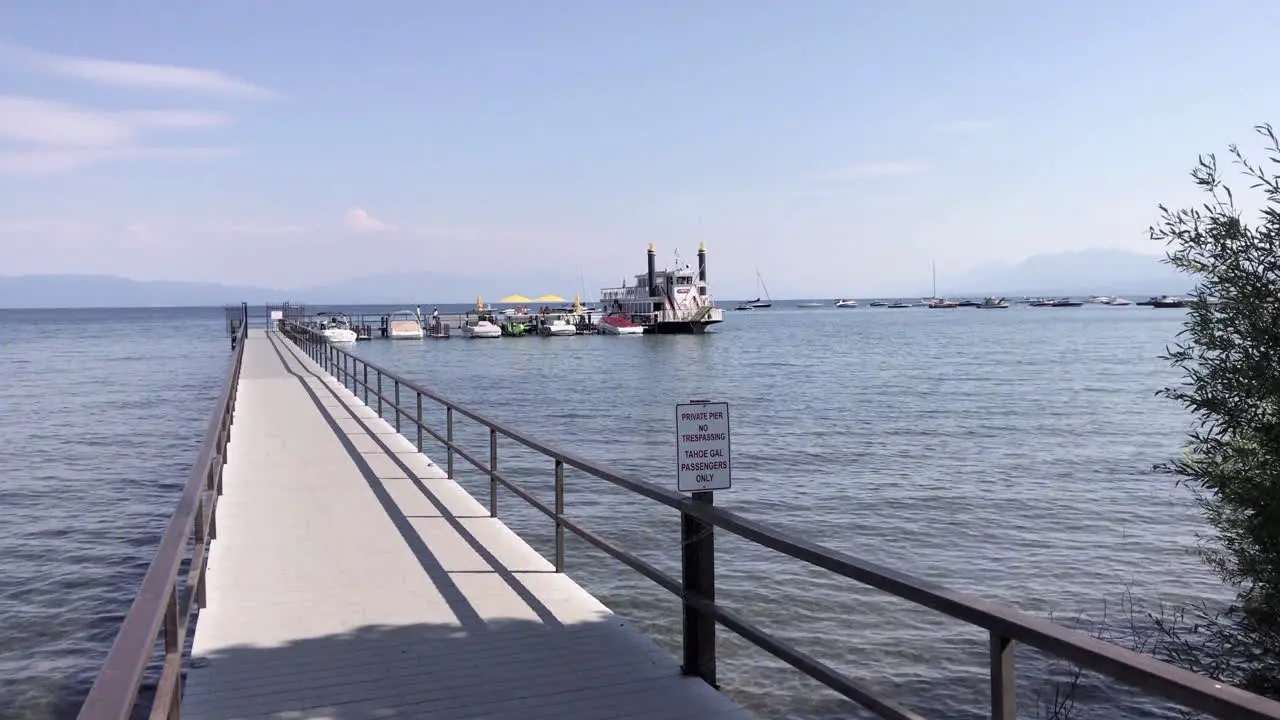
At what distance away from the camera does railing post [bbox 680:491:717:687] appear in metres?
4.77

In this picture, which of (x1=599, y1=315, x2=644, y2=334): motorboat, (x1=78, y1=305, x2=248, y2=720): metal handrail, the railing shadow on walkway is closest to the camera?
(x1=78, y1=305, x2=248, y2=720): metal handrail

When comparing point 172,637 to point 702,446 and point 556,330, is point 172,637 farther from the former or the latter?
point 556,330

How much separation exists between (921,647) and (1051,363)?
49164 mm

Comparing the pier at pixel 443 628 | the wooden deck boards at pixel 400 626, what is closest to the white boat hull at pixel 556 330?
the wooden deck boards at pixel 400 626

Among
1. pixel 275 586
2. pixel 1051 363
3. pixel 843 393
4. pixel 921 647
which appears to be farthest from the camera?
pixel 1051 363

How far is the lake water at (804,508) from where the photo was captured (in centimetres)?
882

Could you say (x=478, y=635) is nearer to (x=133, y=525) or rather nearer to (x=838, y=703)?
(x=838, y=703)

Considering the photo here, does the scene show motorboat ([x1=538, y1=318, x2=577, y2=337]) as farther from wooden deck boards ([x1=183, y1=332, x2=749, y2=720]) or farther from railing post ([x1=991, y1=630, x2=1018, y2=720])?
railing post ([x1=991, y1=630, x2=1018, y2=720])

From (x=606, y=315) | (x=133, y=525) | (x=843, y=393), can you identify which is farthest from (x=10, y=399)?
(x=606, y=315)

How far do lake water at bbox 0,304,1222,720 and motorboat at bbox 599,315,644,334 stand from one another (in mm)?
48423

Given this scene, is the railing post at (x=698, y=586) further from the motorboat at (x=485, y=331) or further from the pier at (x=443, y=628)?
the motorboat at (x=485, y=331)

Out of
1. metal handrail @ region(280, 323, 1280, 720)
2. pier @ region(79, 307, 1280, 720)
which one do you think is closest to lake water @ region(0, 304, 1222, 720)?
pier @ region(79, 307, 1280, 720)

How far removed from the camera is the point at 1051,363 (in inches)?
2147

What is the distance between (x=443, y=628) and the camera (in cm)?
577
